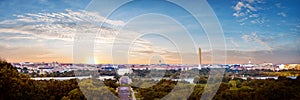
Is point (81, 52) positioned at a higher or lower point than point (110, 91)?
higher

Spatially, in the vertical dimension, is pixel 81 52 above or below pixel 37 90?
above

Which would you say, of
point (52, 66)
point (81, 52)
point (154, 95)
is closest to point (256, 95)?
point (154, 95)

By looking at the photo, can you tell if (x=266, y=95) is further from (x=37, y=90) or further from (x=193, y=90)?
(x=37, y=90)

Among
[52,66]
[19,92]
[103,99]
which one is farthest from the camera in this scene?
[52,66]

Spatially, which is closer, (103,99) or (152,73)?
(103,99)

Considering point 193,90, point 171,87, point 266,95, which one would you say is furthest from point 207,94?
point 171,87

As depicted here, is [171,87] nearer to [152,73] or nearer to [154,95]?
[154,95]

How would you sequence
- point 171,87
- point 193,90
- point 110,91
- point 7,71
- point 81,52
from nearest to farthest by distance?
point 81,52 < point 7,71 < point 110,91 < point 193,90 < point 171,87

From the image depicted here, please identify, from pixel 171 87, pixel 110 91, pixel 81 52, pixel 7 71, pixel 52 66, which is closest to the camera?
pixel 81 52

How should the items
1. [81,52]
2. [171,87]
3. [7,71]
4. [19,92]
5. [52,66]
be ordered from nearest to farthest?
[81,52], [19,92], [7,71], [171,87], [52,66]

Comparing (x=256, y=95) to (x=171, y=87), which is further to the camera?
(x=171, y=87)
